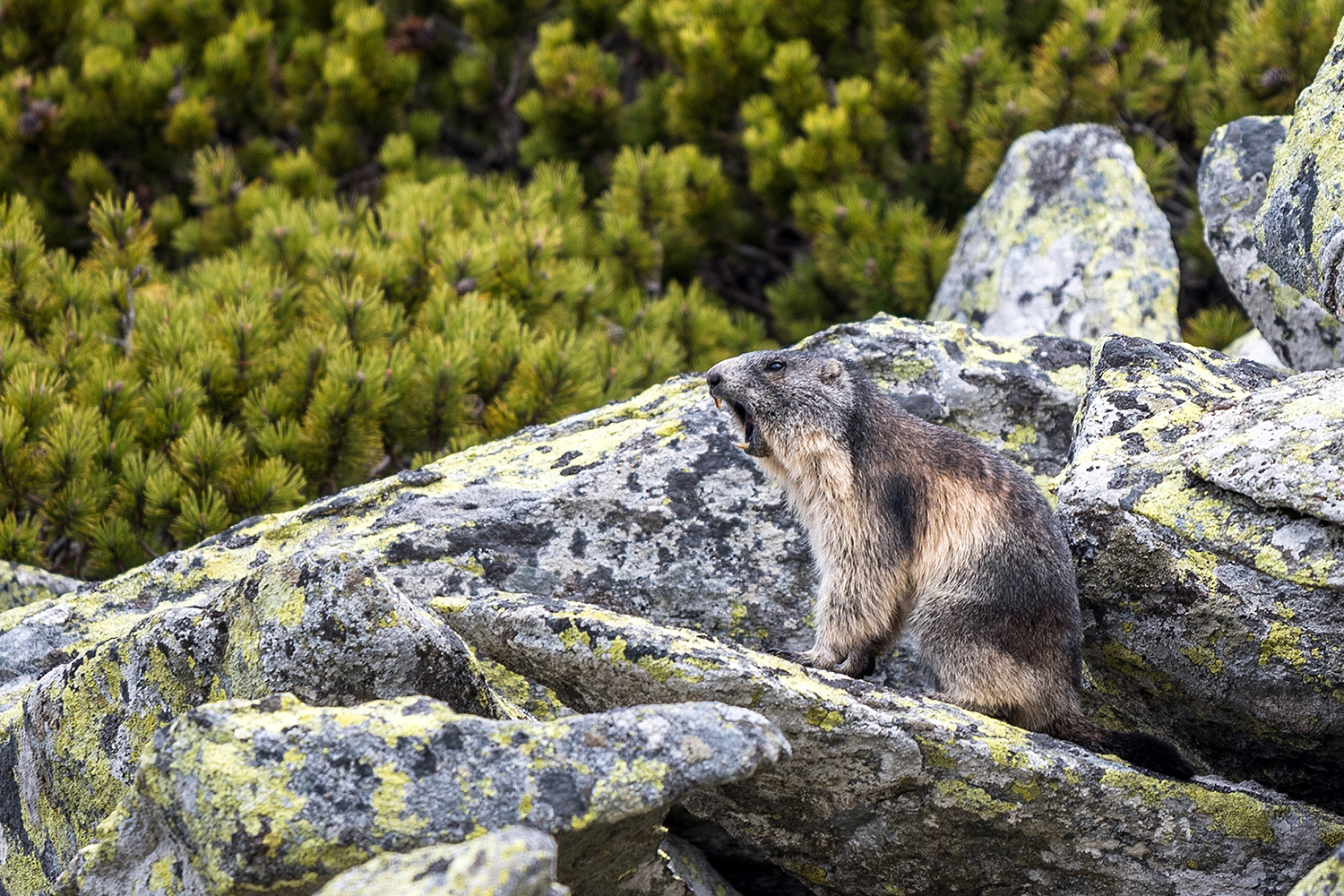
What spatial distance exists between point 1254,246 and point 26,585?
7.52m

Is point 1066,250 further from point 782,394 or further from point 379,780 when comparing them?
point 379,780

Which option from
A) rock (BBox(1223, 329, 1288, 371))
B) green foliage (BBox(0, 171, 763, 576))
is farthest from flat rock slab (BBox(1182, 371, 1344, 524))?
green foliage (BBox(0, 171, 763, 576))

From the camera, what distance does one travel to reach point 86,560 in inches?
316

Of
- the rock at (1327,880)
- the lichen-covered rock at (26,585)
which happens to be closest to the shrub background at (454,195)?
the lichen-covered rock at (26,585)

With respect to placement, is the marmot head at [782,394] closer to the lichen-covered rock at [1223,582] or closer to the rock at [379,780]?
the lichen-covered rock at [1223,582]

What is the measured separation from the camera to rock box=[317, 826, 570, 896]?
2.98 m

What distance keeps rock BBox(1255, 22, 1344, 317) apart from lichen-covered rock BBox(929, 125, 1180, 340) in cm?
375

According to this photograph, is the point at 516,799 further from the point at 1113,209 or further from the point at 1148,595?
the point at 1113,209

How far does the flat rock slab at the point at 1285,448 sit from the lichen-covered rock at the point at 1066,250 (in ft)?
14.6

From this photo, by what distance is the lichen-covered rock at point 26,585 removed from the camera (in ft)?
22.5

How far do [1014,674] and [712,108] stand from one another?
883 cm

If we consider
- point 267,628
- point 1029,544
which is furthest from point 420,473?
point 1029,544

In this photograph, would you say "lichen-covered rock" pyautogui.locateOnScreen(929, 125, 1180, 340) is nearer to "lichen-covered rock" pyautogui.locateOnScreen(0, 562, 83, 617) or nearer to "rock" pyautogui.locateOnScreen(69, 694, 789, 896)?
"lichen-covered rock" pyautogui.locateOnScreen(0, 562, 83, 617)

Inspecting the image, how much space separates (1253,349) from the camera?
31.2ft
